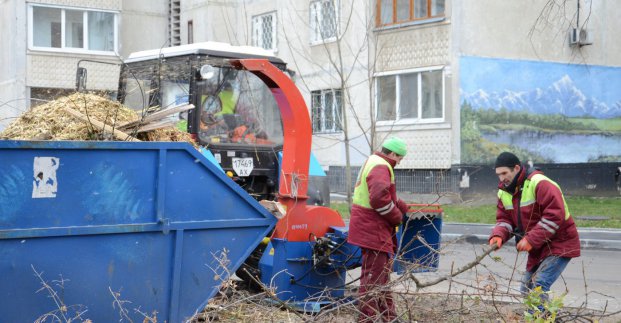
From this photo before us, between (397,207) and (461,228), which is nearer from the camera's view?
(397,207)

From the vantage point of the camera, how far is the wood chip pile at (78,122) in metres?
6.02

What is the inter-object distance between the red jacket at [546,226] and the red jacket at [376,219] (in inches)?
35.7

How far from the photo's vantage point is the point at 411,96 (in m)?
22.0

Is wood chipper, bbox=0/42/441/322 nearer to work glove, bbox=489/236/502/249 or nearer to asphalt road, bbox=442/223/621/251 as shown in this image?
work glove, bbox=489/236/502/249

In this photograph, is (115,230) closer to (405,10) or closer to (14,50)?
(405,10)

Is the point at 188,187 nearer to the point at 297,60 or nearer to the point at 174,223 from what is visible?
the point at 174,223

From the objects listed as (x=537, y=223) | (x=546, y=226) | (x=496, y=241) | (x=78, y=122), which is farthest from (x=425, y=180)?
(x=78, y=122)

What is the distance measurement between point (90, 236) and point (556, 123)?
1893 cm

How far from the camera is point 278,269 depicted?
7.20 metres

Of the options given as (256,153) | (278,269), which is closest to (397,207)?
(278,269)

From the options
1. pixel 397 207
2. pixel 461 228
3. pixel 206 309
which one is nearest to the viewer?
pixel 206 309

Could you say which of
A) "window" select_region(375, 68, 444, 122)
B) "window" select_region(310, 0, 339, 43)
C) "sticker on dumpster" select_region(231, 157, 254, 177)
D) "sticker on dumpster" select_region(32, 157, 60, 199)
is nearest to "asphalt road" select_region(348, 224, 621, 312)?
"sticker on dumpster" select_region(231, 157, 254, 177)

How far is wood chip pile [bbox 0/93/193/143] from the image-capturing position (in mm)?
6016

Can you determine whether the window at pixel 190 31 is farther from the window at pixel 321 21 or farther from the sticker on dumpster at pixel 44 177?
the sticker on dumpster at pixel 44 177
